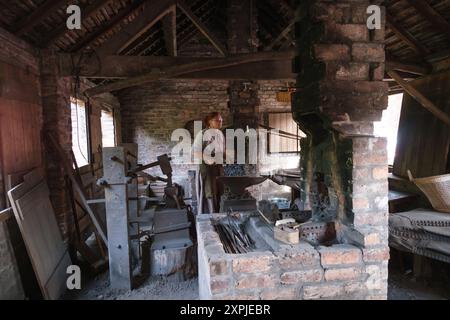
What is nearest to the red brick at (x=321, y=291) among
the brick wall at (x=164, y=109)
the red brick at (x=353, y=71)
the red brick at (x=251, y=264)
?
the red brick at (x=251, y=264)

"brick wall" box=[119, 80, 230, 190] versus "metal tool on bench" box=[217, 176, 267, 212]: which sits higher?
"brick wall" box=[119, 80, 230, 190]

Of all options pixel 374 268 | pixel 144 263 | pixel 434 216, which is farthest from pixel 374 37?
pixel 144 263

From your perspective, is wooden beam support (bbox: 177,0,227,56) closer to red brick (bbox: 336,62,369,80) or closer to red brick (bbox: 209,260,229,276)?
red brick (bbox: 336,62,369,80)

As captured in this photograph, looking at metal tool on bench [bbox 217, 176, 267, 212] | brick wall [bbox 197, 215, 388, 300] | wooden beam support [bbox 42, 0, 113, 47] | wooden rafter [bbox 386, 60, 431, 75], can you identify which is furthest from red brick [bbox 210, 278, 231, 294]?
wooden rafter [bbox 386, 60, 431, 75]

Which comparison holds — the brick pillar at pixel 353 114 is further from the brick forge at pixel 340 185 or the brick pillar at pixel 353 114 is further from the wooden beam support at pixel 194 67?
the wooden beam support at pixel 194 67

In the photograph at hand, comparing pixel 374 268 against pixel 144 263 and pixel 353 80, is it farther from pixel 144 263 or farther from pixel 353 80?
pixel 144 263

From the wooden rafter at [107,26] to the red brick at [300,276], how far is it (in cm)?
425

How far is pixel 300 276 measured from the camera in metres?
1.67

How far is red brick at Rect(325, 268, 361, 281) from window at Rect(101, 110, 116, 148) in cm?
693

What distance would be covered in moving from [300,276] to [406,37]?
4074 mm

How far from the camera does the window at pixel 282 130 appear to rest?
8.92m

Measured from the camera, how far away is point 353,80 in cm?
188

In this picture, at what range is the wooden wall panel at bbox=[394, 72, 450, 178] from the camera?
3996 mm

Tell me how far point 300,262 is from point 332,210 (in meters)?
0.51
